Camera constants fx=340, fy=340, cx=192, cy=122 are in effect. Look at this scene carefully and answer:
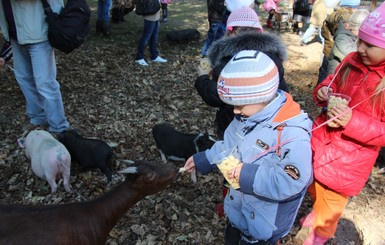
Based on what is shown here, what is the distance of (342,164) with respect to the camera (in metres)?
2.70

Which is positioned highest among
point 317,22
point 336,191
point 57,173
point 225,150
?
point 225,150

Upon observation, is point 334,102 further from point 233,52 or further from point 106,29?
point 106,29

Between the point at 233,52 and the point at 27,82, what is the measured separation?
11.2 ft

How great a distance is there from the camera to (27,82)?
489 cm

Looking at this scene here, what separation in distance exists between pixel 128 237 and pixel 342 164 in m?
2.30

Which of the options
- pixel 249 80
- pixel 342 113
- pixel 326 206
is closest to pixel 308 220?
pixel 326 206

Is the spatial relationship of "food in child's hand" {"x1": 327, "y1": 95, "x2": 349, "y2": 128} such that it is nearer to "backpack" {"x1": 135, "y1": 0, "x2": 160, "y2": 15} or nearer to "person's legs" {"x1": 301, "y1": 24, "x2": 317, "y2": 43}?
"backpack" {"x1": 135, "y1": 0, "x2": 160, "y2": 15}

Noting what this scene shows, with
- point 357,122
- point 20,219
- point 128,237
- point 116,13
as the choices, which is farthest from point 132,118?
point 116,13

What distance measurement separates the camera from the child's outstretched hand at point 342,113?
2372mm

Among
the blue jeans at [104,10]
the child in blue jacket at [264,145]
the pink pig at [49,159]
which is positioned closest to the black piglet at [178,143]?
the pink pig at [49,159]

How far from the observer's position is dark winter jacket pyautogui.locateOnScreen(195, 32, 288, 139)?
107 inches

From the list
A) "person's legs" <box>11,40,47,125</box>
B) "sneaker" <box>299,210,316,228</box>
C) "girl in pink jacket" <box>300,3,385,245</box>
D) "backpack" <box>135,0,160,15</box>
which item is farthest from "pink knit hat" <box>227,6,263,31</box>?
"backpack" <box>135,0,160,15</box>

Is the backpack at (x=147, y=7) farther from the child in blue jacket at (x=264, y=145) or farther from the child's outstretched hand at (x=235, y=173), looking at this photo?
the child's outstretched hand at (x=235, y=173)

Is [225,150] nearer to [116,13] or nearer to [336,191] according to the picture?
[336,191]
